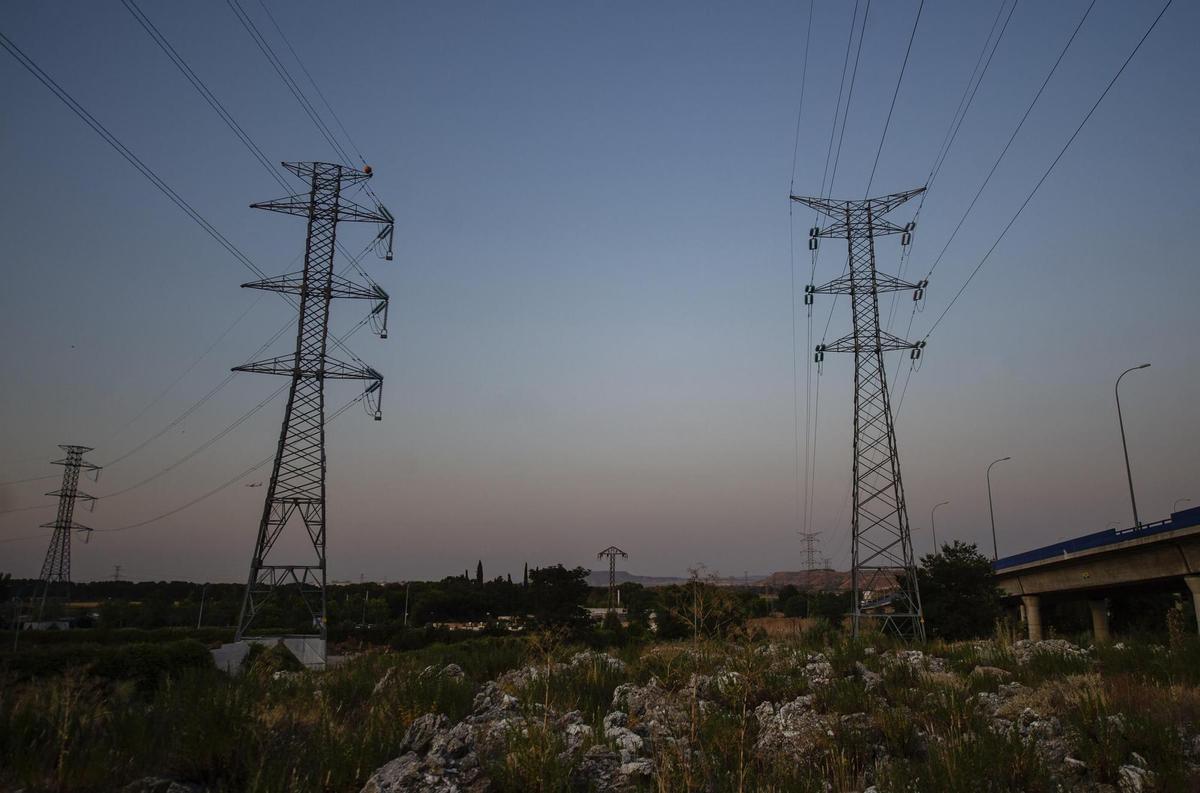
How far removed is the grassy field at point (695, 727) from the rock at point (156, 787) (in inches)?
9.6

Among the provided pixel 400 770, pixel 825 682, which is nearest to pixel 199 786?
pixel 400 770

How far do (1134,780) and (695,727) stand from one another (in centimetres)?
428

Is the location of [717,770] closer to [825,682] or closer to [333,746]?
[333,746]

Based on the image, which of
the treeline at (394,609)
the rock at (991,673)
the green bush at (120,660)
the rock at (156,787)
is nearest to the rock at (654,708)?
the rock at (156,787)

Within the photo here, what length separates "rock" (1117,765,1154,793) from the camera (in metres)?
6.79

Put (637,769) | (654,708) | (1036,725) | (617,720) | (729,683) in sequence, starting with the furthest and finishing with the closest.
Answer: (729,683)
(654,708)
(617,720)
(1036,725)
(637,769)

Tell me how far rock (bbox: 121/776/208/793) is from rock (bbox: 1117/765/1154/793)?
333 inches

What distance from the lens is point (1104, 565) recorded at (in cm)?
3447

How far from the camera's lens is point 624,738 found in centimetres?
794

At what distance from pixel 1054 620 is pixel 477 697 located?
69.3m

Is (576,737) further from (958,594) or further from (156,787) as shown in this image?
(958,594)

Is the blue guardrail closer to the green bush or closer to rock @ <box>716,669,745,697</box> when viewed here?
rock @ <box>716,669,745,697</box>

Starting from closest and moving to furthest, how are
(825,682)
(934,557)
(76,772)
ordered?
(76,772), (825,682), (934,557)

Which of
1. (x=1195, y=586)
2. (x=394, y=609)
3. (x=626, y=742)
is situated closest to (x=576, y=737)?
(x=626, y=742)
